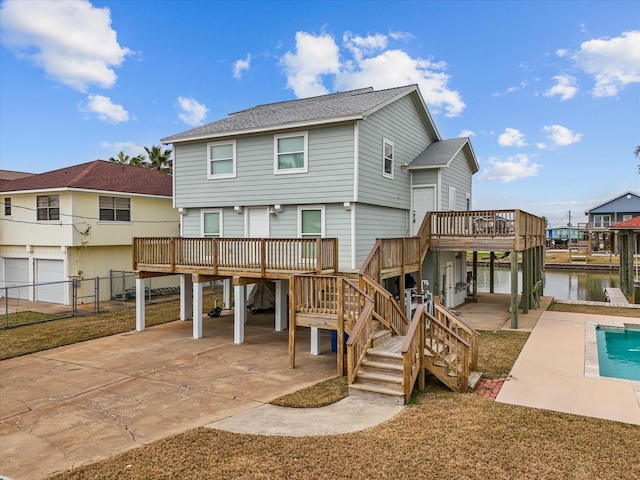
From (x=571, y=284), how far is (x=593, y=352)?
2248 cm

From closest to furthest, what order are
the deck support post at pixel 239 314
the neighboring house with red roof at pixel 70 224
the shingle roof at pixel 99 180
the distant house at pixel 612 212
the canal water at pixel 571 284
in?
the deck support post at pixel 239 314 < the neighboring house with red roof at pixel 70 224 < the shingle roof at pixel 99 180 < the canal water at pixel 571 284 < the distant house at pixel 612 212

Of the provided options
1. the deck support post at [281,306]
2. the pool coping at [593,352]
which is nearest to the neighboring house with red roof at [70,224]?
the deck support post at [281,306]

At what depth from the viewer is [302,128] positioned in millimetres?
13383

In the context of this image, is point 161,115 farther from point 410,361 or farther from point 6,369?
point 410,361

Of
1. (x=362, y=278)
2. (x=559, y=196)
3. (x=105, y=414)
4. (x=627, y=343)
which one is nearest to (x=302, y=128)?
(x=362, y=278)

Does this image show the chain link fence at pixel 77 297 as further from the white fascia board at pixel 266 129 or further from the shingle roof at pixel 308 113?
the shingle roof at pixel 308 113

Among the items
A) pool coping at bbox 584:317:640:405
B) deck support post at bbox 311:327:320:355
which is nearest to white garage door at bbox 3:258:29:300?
deck support post at bbox 311:327:320:355

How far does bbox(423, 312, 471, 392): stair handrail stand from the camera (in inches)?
298

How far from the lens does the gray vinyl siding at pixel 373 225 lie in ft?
43.2

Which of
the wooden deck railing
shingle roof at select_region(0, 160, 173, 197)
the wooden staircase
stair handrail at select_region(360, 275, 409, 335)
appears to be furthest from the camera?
shingle roof at select_region(0, 160, 173, 197)

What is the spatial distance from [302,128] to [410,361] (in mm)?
8543

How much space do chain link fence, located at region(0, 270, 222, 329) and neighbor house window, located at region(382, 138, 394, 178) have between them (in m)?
11.5

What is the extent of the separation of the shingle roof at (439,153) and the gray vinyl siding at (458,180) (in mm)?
470

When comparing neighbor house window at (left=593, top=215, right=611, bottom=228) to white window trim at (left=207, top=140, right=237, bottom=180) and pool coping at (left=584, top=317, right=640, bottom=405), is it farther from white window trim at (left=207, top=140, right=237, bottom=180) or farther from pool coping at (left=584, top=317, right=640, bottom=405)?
white window trim at (left=207, top=140, right=237, bottom=180)
